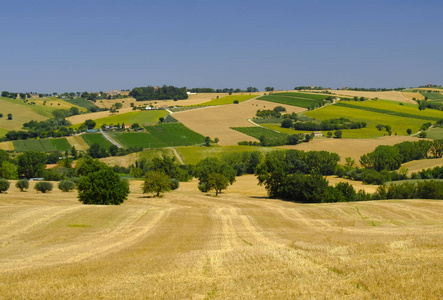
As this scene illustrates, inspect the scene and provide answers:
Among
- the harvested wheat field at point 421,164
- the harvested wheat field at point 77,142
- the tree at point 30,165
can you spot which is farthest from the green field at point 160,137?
the harvested wheat field at point 421,164

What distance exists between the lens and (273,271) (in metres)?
23.1

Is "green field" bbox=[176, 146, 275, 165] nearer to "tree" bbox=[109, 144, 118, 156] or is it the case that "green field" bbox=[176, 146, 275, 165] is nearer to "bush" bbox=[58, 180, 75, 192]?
"tree" bbox=[109, 144, 118, 156]

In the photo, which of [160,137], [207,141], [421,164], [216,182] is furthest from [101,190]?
[160,137]

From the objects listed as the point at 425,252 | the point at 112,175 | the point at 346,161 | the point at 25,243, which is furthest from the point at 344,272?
the point at 346,161

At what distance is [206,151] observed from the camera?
148750 millimetres

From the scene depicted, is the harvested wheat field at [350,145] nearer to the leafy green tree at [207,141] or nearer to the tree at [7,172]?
the leafy green tree at [207,141]

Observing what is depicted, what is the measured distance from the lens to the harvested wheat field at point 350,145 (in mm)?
141163

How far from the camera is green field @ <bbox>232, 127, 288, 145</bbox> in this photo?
527 feet

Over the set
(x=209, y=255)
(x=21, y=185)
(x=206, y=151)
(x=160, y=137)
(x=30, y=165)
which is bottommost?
(x=30, y=165)

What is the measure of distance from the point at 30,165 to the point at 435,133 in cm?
13603

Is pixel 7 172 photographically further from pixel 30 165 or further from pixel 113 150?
pixel 113 150

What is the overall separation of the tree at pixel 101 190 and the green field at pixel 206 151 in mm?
73602

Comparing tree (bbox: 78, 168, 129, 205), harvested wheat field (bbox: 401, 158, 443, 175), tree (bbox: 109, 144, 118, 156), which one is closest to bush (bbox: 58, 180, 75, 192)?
tree (bbox: 78, 168, 129, 205)

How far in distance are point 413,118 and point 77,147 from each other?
136m
